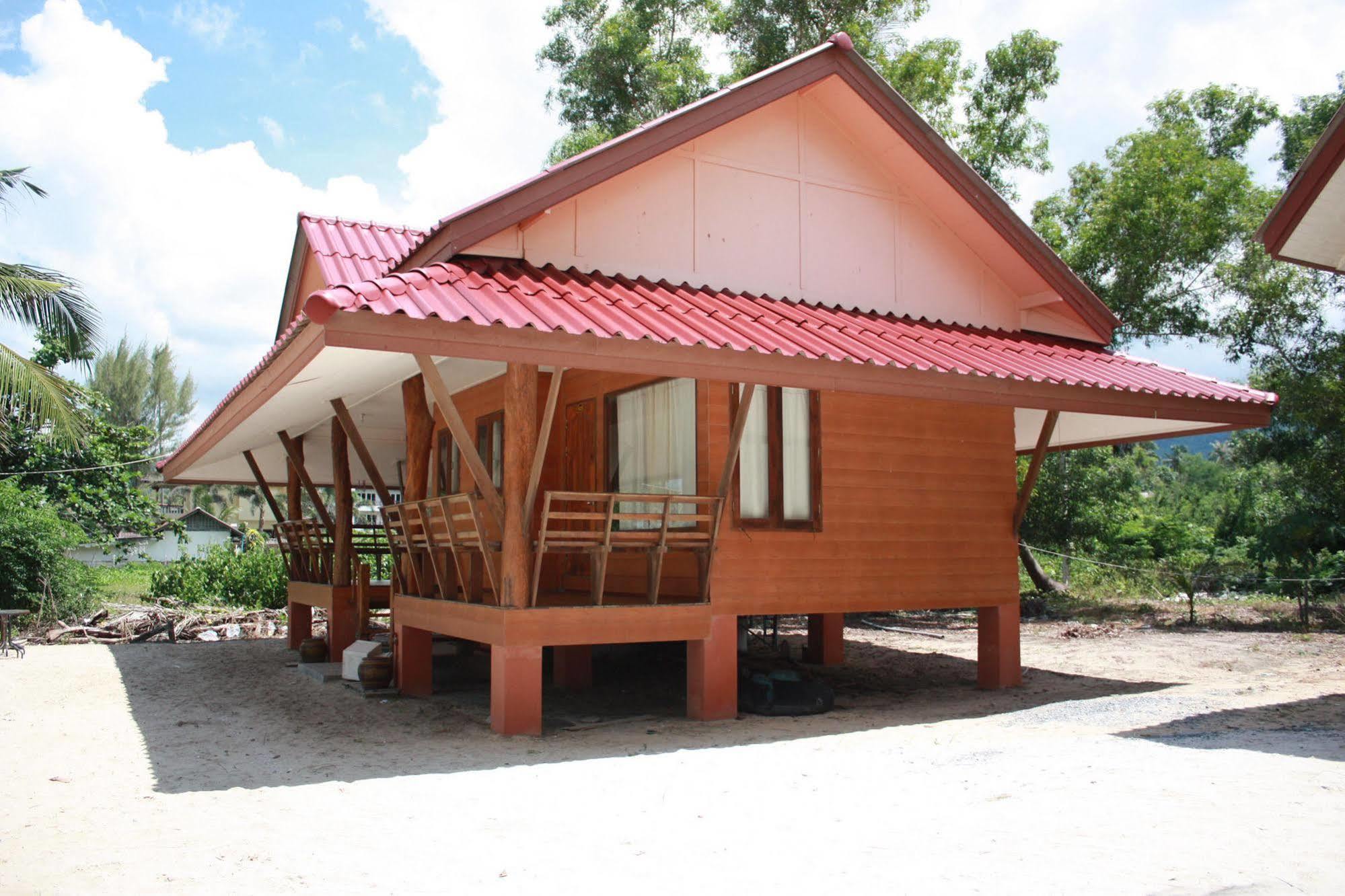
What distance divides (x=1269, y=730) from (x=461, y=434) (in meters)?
6.13

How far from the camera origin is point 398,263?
10109 mm

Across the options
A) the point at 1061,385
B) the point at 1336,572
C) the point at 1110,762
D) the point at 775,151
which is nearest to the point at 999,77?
the point at 1336,572

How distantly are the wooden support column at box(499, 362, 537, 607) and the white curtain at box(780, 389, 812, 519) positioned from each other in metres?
2.74

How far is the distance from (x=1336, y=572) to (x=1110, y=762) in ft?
50.9

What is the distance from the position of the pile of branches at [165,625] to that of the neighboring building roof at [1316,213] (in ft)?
54.3

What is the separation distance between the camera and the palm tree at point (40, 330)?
1712 cm

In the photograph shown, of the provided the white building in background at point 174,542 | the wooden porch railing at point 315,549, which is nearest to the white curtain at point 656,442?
the wooden porch railing at point 315,549

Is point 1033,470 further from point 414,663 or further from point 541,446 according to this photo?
point 414,663

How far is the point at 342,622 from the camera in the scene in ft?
44.4

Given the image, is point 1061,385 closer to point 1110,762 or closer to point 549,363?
point 1110,762

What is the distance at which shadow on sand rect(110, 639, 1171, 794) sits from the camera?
7266 mm

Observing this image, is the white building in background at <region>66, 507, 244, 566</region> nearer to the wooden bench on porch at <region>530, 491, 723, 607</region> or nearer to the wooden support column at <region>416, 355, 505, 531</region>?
the wooden bench on porch at <region>530, 491, 723, 607</region>

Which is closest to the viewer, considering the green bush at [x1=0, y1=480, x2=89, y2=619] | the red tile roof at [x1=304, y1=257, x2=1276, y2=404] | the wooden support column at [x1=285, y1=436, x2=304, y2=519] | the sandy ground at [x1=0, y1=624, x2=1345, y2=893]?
the sandy ground at [x1=0, y1=624, x2=1345, y2=893]

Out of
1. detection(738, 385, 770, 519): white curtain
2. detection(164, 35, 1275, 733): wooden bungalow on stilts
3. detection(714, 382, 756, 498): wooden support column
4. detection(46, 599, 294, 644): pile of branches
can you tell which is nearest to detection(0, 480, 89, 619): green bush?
detection(46, 599, 294, 644): pile of branches
